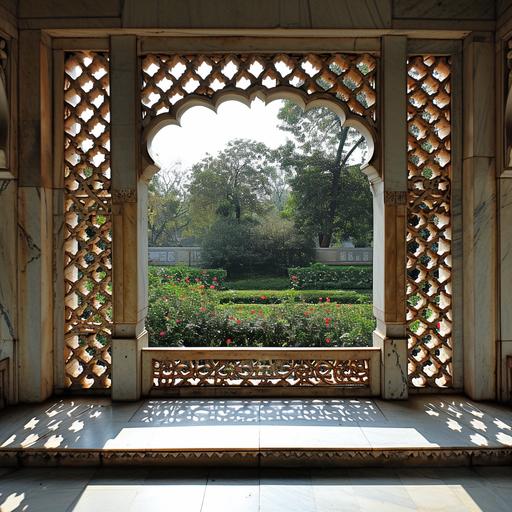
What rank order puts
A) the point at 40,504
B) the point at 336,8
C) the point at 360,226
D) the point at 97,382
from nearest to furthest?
the point at 40,504, the point at 336,8, the point at 97,382, the point at 360,226

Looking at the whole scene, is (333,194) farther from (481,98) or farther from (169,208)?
(481,98)

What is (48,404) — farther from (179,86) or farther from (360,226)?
(360,226)

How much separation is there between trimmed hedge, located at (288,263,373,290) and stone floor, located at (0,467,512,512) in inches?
355

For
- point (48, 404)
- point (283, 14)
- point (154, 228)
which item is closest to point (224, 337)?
point (48, 404)

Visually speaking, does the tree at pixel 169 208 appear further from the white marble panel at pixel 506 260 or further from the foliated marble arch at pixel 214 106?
the white marble panel at pixel 506 260

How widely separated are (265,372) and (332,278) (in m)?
8.30

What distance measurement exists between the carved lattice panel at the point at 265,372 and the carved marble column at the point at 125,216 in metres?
0.27

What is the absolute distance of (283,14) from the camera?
360 cm

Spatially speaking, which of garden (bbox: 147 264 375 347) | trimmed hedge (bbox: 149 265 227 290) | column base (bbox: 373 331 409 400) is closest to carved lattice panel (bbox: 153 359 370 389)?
column base (bbox: 373 331 409 400)

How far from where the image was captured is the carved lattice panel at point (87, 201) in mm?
3807

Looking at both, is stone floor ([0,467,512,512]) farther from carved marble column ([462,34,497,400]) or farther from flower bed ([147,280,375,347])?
flower bed ([147,280,375,347])

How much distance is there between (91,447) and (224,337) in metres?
2.56

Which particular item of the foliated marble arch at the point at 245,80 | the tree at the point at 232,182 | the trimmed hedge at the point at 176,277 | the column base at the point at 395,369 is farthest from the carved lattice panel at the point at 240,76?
the tree at the point at 232,182

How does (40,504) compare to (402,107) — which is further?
(402,107)
